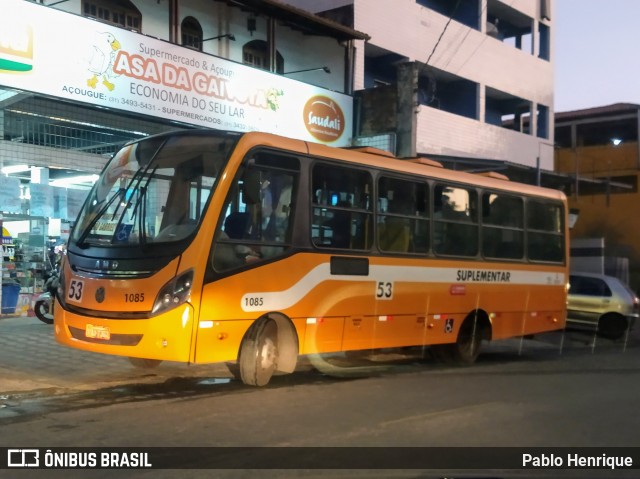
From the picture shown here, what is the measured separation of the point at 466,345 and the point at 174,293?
19.2ft

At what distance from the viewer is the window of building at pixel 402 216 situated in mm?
9719

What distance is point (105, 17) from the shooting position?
1359 centimetres

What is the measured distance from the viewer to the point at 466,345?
11.5m

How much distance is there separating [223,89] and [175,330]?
7704 millimetres

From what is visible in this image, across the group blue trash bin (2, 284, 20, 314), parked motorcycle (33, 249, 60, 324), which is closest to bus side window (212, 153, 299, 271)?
parked motorcycle (33, 249, 60, 324)

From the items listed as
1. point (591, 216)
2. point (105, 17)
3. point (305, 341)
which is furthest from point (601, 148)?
point (305, 341)

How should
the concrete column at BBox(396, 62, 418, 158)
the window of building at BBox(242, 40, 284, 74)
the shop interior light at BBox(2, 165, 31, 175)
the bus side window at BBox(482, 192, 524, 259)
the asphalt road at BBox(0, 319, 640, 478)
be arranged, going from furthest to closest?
the concrete column at BBox(396, 62, 418, 158) < the window of building at BBox(242, 40, 284, 74) < the shop interior light at BBox(2, 165, 31, 175) < the bus side window at BBox(482, 192, 524, 259) < the asphalt road at BBox(0, 319, 640, 478)

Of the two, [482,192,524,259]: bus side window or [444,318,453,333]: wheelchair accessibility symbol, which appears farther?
[482,192,524,259]: bus side window

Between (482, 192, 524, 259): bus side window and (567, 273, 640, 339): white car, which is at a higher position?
(482, 192, 524, 259): bus side window

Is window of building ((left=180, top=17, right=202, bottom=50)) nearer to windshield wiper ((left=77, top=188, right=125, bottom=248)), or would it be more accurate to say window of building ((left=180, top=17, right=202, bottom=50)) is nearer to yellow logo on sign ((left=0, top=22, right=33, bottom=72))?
yellow logo on sign ((left=0, top=22, right=33, bottom=72))

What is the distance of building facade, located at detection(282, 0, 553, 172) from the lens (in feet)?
56.0

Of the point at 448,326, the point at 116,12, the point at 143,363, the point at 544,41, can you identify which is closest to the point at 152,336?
the point at 143,363

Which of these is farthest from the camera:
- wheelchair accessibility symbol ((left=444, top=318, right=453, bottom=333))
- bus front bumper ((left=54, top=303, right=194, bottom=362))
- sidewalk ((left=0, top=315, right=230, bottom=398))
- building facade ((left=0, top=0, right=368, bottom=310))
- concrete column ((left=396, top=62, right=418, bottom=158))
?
concrete column ((left=396, top=62, right=418, bottom=158))

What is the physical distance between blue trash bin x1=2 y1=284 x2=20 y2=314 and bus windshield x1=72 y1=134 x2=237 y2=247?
6.07 meters
